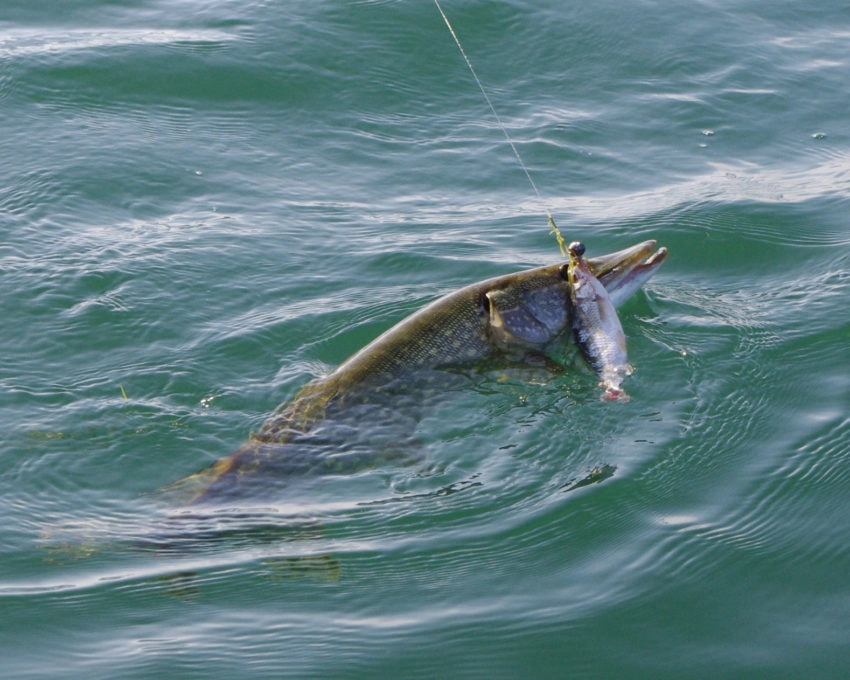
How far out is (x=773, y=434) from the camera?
21.4ft

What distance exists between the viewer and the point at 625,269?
698cm

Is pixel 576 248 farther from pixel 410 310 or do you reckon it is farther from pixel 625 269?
pixel 410 310

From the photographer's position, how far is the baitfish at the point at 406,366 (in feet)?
19.2

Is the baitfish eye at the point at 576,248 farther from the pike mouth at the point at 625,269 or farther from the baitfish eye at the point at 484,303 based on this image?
the baitfish eye at the point at 484,303

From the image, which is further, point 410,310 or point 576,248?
point 410,310

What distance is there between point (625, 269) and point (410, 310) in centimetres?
144

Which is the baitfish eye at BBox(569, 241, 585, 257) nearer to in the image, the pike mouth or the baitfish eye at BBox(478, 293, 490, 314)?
the pike mouth

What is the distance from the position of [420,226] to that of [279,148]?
67.6 inches

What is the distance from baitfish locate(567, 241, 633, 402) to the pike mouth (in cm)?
25

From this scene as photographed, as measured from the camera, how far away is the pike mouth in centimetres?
694

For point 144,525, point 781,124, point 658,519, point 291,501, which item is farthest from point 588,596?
point 781,124

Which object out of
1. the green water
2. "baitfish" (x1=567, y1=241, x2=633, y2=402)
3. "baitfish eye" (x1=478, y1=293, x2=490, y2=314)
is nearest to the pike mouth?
"baitfish" (x1=567, y1=241, x2=633, y2=402)

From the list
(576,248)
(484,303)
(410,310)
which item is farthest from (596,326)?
(410,310)

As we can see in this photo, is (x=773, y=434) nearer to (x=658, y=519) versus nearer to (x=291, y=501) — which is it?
(x=658, y=519)
